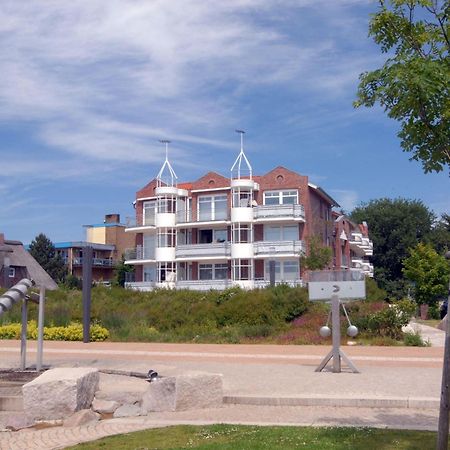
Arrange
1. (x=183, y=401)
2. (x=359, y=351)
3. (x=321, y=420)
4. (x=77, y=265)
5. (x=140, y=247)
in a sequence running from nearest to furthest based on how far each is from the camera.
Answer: (x=321, y=420) < (x=183, y=401) < (x=359, y=351) < (x=140, y=247) < (x=77, y=265)

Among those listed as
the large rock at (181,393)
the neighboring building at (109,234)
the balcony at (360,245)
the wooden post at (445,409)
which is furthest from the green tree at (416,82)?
the neighboring building at (109,234)

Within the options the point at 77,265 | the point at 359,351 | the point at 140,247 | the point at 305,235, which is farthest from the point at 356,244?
the point at 359,351

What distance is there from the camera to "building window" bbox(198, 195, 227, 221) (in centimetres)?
5934

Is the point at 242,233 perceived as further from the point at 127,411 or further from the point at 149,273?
the point at 127,411

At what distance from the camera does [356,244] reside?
73.7 m

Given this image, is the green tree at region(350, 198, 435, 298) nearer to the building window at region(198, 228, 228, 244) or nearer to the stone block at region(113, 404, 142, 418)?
the building window at region(198, 228, 228, 244)

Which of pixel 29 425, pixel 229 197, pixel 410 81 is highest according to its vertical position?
pixel 229 197

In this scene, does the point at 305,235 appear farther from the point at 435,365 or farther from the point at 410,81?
the point at 410,81

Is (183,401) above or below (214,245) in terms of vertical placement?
below

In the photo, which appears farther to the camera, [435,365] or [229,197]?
[229,197]

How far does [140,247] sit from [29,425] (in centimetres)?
5315

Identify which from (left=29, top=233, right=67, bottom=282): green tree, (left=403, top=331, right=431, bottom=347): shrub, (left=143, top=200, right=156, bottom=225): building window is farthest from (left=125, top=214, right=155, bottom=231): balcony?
(left=403, top=331, right=431, bottom=347): shrub

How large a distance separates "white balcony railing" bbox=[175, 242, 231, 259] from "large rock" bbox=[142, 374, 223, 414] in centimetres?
4617

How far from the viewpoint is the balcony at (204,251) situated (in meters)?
57.6
